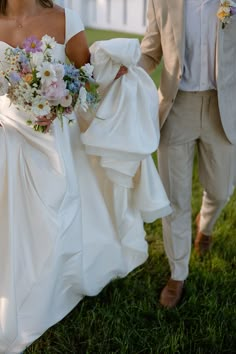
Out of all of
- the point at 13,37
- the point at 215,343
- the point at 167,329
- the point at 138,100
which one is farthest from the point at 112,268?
the point at 13,37

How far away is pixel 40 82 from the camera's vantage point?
8.40ft

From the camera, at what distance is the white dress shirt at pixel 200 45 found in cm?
297

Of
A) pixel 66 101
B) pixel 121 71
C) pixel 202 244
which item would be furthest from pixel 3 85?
pixel 202 244

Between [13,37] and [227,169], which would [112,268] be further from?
[13,37]

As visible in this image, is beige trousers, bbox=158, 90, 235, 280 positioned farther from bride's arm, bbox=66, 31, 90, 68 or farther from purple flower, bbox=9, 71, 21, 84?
purple flower, bbox=9, 71, 21, 84

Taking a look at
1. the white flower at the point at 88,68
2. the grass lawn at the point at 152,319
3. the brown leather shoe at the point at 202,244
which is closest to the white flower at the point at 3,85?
the white flower at the point at 88,68

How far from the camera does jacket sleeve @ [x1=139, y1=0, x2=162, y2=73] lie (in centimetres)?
318

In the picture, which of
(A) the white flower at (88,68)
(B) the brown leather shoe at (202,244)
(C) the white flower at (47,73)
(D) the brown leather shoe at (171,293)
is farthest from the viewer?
(B) the brown leather shoe at (202,244)

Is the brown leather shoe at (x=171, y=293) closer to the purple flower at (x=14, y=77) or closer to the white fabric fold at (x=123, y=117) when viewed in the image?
the white fabric fold at (x=123, y=117)

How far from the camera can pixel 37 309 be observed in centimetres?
293

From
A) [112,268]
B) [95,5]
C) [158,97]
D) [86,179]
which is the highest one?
[158,97]

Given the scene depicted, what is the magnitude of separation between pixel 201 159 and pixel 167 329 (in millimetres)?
1126

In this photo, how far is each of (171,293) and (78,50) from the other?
175 cm

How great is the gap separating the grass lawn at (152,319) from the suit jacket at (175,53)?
1.10 m
